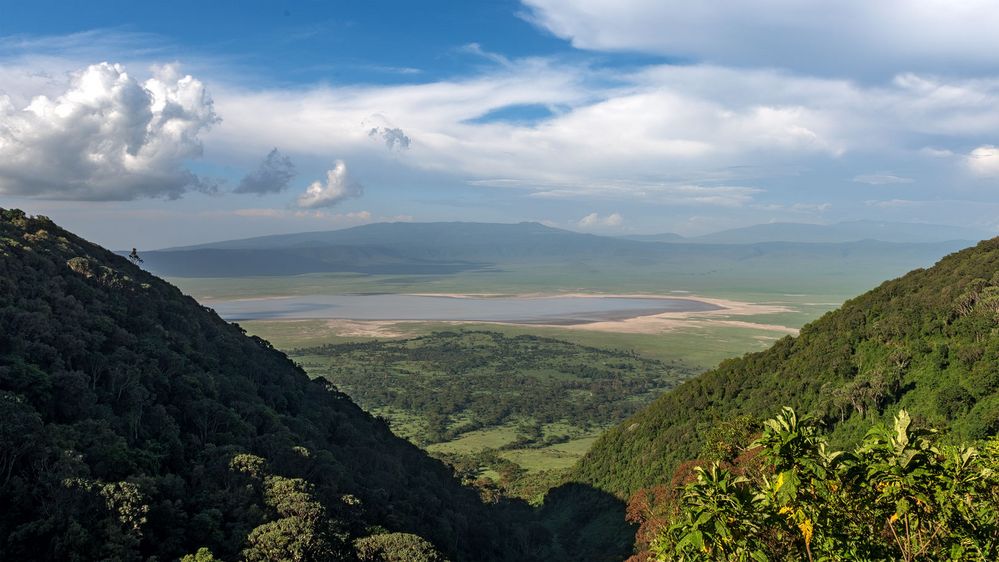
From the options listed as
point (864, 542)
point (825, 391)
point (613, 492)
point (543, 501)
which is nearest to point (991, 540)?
point (864, 542)

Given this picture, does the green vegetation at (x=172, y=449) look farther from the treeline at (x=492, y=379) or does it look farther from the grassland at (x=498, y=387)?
the treeline at (x=492, y=379)

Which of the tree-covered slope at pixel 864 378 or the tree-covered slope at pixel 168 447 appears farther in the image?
the tree-covered slope at pixel 864 378

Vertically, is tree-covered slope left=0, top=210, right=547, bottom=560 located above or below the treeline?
above

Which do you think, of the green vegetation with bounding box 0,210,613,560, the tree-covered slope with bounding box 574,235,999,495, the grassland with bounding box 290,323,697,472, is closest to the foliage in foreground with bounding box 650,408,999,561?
the green vegetation with bounding box 0,210,613,560

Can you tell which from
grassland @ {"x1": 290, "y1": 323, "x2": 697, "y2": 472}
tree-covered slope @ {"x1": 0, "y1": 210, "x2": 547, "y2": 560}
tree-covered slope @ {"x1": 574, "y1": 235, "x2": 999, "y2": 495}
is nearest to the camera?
tree-covered slope @ {"x1": 0, "y1": 210, "x2": 547, "y2": 560}

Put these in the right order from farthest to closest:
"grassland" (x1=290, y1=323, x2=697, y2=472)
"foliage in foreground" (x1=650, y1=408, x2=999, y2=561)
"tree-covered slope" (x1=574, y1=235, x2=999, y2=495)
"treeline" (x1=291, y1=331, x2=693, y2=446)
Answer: "treeline" (x1=291, y1=331, x2=693, y2=446) → "grassland" (x1=290, y1=323, x2=697, y2=472) → "tree-covered slope" (x1=574, y1=235, x2=999, y2=495) → "foliage in foreground" (x1=650, y1=408, x2=999, y2=561)

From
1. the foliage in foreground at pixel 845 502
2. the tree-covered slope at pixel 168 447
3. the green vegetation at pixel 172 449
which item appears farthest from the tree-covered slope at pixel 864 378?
the foliage in foreground at pixel 845 502

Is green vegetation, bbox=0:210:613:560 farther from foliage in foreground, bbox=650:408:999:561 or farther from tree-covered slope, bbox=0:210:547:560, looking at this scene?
foliage in foreground, bbox=650:408:999:561
